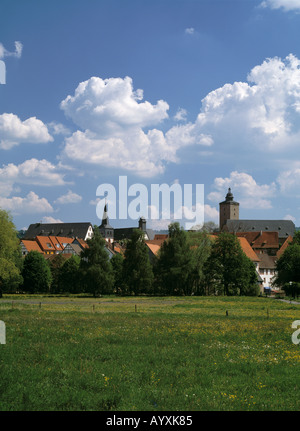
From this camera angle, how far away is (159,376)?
46.4ft

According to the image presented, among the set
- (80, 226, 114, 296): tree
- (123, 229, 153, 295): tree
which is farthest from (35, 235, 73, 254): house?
(80, 226, 114, 296): tree

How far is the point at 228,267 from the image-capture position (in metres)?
81.1

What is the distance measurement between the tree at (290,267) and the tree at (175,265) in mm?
17926

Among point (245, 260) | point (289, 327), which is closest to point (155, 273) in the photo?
point (245, 260)

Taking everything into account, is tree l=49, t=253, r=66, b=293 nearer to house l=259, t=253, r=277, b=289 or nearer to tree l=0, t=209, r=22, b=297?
tree l=0, t=209, r=22, b=297

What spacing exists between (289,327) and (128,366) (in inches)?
612

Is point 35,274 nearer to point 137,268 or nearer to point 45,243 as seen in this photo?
point 137,268

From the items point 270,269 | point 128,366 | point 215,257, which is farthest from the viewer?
point 270,269

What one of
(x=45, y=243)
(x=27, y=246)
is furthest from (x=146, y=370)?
(x=45, y=243)

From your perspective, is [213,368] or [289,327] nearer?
[213,368]

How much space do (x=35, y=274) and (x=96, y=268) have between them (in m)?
22.9

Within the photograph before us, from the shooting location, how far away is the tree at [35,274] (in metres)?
96.4

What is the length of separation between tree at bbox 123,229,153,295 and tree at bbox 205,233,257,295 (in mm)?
10694
